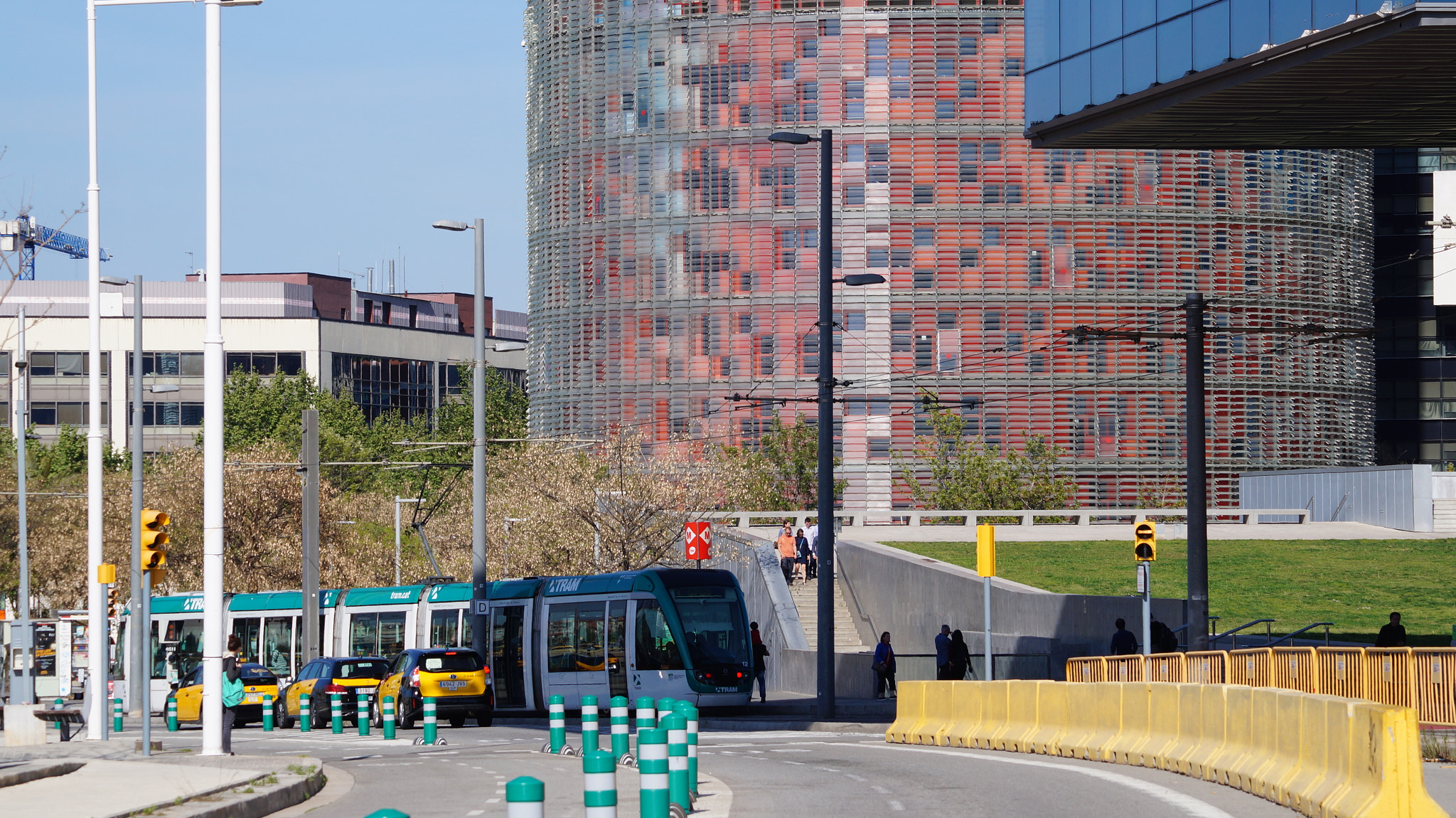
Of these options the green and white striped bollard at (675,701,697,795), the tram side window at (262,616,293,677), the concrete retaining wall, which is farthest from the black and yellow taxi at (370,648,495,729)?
the green and white striped bollard at (675,701,697,795)

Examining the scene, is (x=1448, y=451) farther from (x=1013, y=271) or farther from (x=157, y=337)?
(x=157, y=337)

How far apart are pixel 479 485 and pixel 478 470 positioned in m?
0.31

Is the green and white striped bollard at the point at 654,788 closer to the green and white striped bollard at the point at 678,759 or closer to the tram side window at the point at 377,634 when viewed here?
the green and white striped bollard at the point at 678,759

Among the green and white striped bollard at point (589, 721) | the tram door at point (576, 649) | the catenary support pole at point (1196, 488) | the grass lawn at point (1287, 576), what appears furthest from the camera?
the grass lawn at point (1287, 576)

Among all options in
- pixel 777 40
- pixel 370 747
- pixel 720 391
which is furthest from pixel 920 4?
pixel 370 747

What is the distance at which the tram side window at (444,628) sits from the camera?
4012 cm

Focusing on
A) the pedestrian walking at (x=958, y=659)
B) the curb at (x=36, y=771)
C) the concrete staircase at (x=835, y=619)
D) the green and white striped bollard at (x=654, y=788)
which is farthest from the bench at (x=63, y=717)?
the concrete staircase at (x=835, y=619)

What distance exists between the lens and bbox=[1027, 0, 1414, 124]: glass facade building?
27.9m

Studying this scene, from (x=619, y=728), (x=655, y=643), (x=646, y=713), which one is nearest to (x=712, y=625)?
(x=655, y=643)

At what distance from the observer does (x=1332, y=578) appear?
46.2 meters

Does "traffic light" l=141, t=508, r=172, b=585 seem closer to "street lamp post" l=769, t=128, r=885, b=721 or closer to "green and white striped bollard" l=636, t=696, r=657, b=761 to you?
"green and white striped bollard" l=636, t=696, r=657, b=761

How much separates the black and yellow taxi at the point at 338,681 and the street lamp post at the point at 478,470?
1.85m

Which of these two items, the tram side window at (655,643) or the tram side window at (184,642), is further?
the tram side window at (184,642)

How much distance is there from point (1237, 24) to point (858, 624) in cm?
2501
